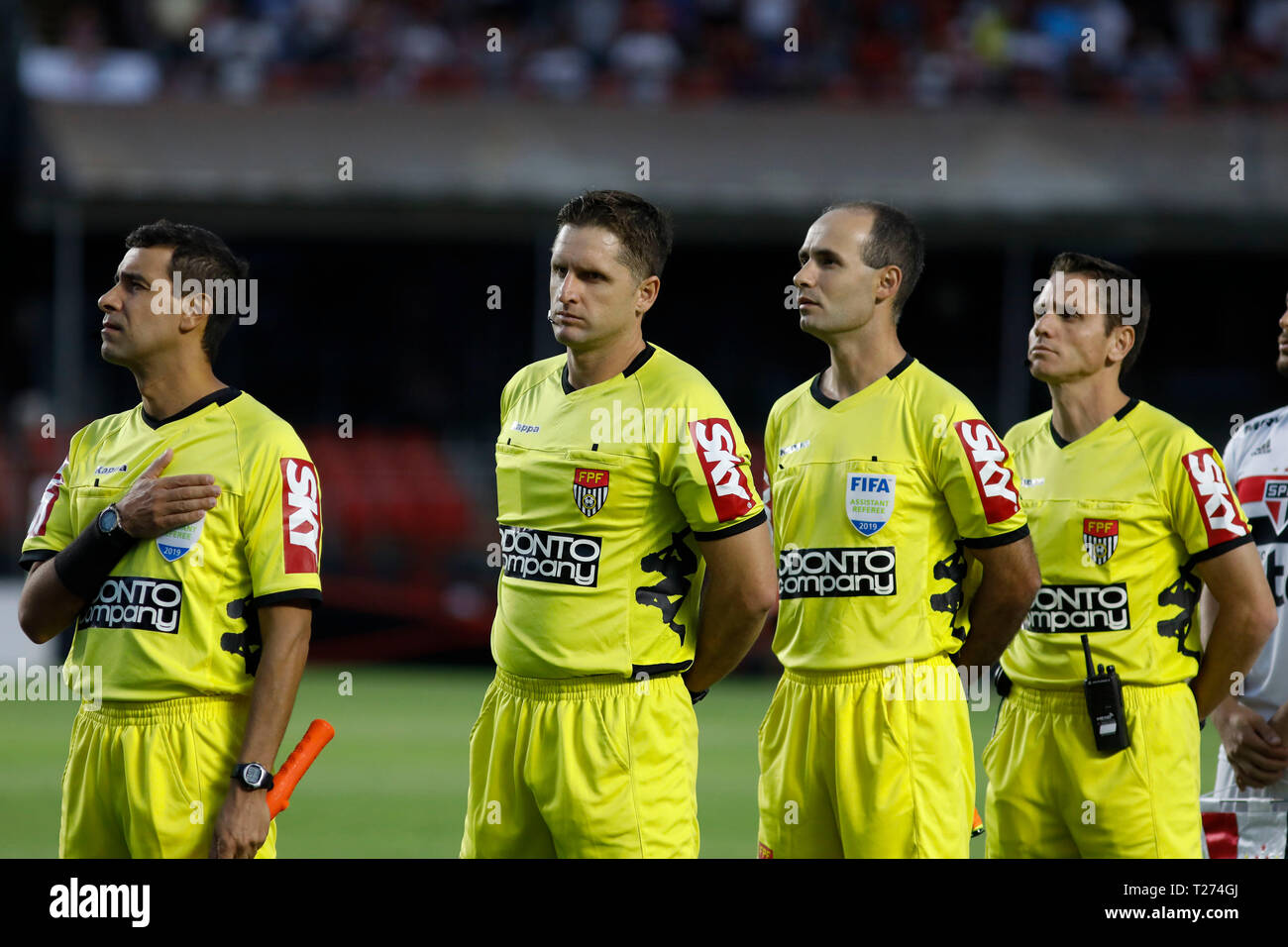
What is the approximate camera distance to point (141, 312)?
165 inches

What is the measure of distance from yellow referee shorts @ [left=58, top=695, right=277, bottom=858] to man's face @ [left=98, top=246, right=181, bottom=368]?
89cm

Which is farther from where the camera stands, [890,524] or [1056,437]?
[1056,437]

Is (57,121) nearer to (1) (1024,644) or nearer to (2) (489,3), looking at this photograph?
(2) (489,3)

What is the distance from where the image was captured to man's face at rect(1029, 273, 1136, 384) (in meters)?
5.26

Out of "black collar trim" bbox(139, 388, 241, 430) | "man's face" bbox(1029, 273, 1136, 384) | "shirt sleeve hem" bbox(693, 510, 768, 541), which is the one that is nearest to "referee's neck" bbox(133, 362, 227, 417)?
"black collar trim" bbox(139, 388, 241, 430)

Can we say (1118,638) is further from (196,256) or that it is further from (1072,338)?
(196,256)

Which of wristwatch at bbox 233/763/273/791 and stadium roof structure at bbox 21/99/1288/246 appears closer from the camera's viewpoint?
wristwatch at bbox 233/763/273/791

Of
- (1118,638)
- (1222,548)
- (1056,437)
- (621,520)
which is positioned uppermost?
(1056,437)

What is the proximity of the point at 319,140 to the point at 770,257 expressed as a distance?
6.04 m

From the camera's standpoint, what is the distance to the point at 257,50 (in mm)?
18734

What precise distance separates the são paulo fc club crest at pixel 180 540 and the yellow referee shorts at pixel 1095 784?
8.18 feet

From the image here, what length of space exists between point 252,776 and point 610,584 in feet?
3.30

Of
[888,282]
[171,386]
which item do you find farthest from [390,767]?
[171,386]

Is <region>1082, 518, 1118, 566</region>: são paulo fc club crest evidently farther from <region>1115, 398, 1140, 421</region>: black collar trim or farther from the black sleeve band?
the black sleeve band
